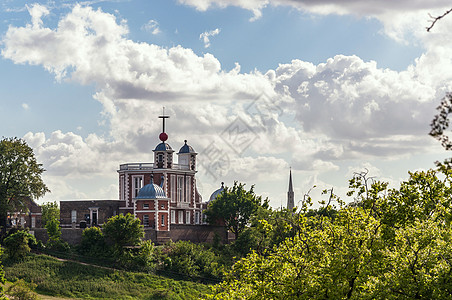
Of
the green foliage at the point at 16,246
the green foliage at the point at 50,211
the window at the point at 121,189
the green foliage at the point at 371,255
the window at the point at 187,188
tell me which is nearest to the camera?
the green foliage at the point at 371,255

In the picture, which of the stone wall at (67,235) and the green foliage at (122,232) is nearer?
the green foliage at (122,232)

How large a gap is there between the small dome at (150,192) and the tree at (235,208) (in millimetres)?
9377

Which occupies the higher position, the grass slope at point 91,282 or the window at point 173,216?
the window at point 173,216

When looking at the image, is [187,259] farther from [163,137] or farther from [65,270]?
[163,137]

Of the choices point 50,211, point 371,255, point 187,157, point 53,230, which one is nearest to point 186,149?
point 187,157

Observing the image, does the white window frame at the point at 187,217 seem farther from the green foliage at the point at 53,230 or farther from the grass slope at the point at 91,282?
the green foliage at the point at 53,230

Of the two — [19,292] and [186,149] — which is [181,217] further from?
[19,292]

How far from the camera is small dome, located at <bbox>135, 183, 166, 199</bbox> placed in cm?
8762

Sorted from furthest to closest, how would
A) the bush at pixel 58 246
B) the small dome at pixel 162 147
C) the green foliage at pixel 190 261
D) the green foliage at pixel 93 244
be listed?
the small dome at pixel 162 147 → the green foliage at pixel 190 261 → the bush at pixel 58 246 → the green foliage at pixel 93 244

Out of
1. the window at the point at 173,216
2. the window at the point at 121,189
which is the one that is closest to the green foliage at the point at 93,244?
the window at the point at 121,189

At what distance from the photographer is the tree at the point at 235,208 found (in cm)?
9400

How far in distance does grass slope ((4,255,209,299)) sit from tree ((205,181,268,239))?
1759 cm

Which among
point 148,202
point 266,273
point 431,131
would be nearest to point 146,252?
point 148,202

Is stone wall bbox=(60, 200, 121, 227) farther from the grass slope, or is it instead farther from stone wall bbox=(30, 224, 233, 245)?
the grass slope
